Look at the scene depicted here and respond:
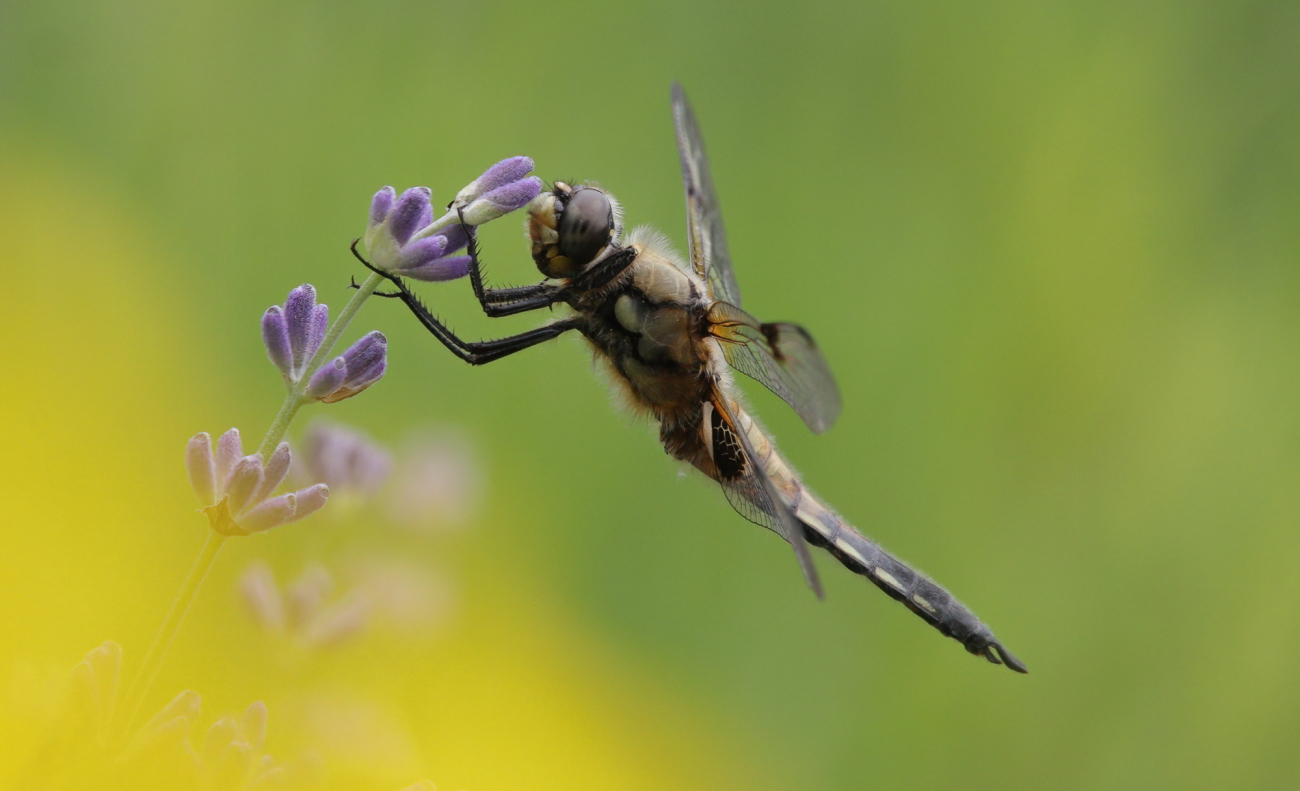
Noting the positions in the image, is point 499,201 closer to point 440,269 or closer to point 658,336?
point 440,269

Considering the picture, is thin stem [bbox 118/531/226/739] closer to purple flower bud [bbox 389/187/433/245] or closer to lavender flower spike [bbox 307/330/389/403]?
lavender flower spike [bbox 307/330/389/403]

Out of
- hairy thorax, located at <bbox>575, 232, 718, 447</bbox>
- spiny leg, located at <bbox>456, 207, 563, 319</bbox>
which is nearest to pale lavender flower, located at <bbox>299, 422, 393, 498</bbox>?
spiny leg, located at <bbox>456, 207, 563, 319</bbox>

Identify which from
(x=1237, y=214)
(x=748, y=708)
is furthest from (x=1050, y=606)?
(x=1237, y=214)

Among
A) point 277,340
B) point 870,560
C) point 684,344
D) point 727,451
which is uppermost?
point 277,340

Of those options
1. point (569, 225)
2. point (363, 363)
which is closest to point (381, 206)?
point (363, 363)

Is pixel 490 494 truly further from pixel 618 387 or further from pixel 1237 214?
pixel 1237 214

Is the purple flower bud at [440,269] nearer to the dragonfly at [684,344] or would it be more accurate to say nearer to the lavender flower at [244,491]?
the lavender flower at [244,491]
